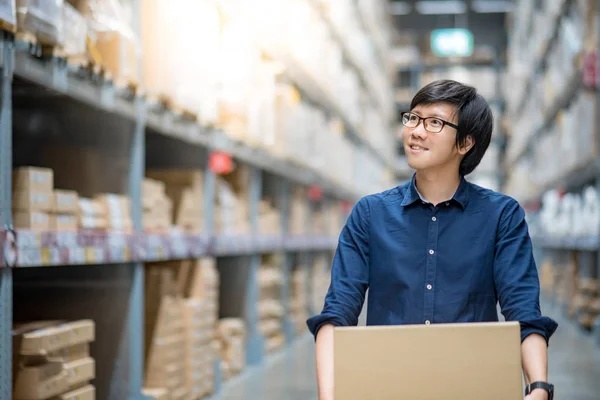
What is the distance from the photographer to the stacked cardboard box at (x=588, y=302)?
8.22 meters

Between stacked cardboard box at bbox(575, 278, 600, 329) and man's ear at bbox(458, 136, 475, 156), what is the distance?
638 cm

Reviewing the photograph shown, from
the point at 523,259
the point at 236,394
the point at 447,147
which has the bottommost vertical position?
the point at 236,394

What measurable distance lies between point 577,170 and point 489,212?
21.7 feet

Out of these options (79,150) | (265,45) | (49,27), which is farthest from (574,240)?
(49,27)

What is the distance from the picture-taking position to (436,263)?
211 centimetres

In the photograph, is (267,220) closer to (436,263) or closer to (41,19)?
(41,19)

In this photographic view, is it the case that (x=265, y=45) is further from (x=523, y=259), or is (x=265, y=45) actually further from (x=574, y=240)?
(x=523, y=259)

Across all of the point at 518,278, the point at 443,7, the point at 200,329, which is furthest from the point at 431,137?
the point at 443,7

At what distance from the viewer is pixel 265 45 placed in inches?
256

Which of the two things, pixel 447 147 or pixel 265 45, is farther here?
pixel 265 45

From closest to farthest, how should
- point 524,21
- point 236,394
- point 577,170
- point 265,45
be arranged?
point 236,394, point 265,45, point 577,170, point 524,21

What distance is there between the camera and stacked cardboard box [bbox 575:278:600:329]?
8.22 m

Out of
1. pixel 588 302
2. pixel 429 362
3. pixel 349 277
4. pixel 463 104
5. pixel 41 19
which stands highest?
pixel 41 19

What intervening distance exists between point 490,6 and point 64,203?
18.5 metres
